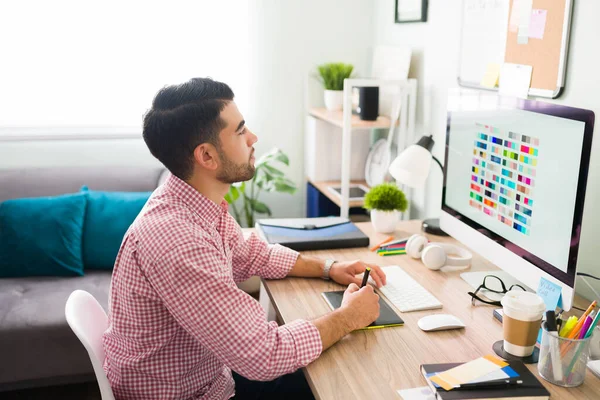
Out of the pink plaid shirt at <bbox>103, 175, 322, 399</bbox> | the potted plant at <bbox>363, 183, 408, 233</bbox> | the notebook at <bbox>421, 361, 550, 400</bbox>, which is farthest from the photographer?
the potted plant at <bbox>363, 183, 408, 233</bbox>

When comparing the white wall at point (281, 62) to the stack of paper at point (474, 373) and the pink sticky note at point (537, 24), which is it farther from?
the stack of paper at point (474, 373)

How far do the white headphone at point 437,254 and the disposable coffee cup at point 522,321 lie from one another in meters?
0.47

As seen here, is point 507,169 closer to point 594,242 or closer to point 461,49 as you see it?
point 594,242

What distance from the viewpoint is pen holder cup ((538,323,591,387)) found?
3.52 feet

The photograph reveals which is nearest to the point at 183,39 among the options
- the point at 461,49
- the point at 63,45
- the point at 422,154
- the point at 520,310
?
the point at 63,45

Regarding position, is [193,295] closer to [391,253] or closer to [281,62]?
[391,253]

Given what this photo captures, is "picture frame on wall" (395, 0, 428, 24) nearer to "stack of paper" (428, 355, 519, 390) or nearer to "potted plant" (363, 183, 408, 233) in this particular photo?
"potted plant" (363, 183, 408, 233)

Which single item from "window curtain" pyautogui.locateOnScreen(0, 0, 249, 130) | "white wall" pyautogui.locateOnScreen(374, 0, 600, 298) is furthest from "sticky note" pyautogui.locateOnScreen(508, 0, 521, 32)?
"window curtain" pyautogui.locateOnScreen(0, 0, 249, 130)

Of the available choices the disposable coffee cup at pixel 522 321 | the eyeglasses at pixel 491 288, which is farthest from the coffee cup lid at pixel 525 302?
the eyeglasses at pixel 491 288

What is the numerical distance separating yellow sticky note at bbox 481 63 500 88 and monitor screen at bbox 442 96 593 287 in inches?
13.2

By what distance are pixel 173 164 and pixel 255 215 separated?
2046mm

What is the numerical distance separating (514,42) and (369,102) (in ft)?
2.55

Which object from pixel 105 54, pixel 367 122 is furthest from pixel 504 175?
pixel 105 54

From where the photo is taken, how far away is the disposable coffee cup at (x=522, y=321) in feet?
3.79
